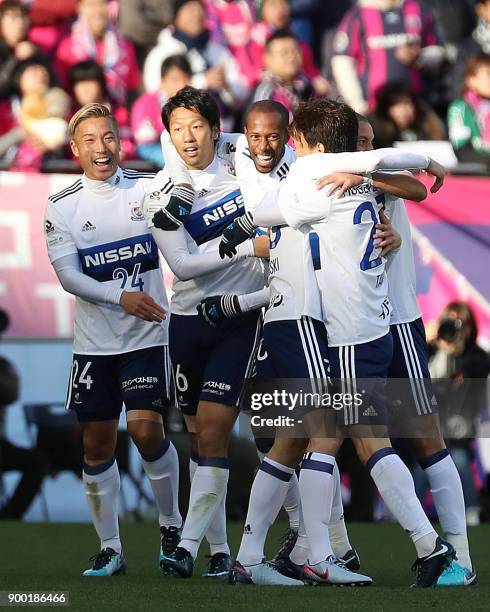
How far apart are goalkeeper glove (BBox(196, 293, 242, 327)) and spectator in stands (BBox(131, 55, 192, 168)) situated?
17.8 ft

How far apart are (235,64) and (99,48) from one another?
4.25 ft

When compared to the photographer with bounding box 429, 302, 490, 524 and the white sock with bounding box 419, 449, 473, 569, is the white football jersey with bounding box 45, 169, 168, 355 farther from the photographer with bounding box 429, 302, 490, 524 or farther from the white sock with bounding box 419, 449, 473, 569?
the photographer with bounding box 429, 302, 490, 524

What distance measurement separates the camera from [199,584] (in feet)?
21.1

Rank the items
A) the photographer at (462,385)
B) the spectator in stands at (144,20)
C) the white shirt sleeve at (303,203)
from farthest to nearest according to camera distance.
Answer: the spectator in stands at (144,20)
the photographer at (462,385)
the white shirt sleeve at (303,203)

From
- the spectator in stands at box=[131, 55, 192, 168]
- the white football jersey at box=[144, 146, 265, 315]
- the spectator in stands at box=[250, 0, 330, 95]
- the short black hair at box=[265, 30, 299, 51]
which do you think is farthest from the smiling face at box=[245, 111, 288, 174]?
the spectator in stands at box=[250, 0, 330, 95]

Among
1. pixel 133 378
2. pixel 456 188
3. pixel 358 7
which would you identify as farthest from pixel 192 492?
pixel 358 7

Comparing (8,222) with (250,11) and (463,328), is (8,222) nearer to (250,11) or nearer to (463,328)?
(463,328)

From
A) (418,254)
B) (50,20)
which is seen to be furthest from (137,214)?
(50,20)

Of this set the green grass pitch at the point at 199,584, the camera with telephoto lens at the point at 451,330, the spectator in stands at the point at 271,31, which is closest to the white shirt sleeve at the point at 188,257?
the green grass pitch at the point at 199,584

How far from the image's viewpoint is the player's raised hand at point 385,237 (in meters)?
Answer: 6.17

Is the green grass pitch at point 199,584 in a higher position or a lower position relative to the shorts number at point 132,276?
lower

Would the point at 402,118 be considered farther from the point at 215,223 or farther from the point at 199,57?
the point at 215,223

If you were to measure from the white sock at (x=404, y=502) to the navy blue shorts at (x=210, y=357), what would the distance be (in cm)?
109

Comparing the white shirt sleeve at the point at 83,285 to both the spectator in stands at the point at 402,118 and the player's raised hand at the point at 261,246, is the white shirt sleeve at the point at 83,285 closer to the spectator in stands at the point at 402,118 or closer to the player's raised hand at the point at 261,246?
the player's raised hand at the point at 261,246
